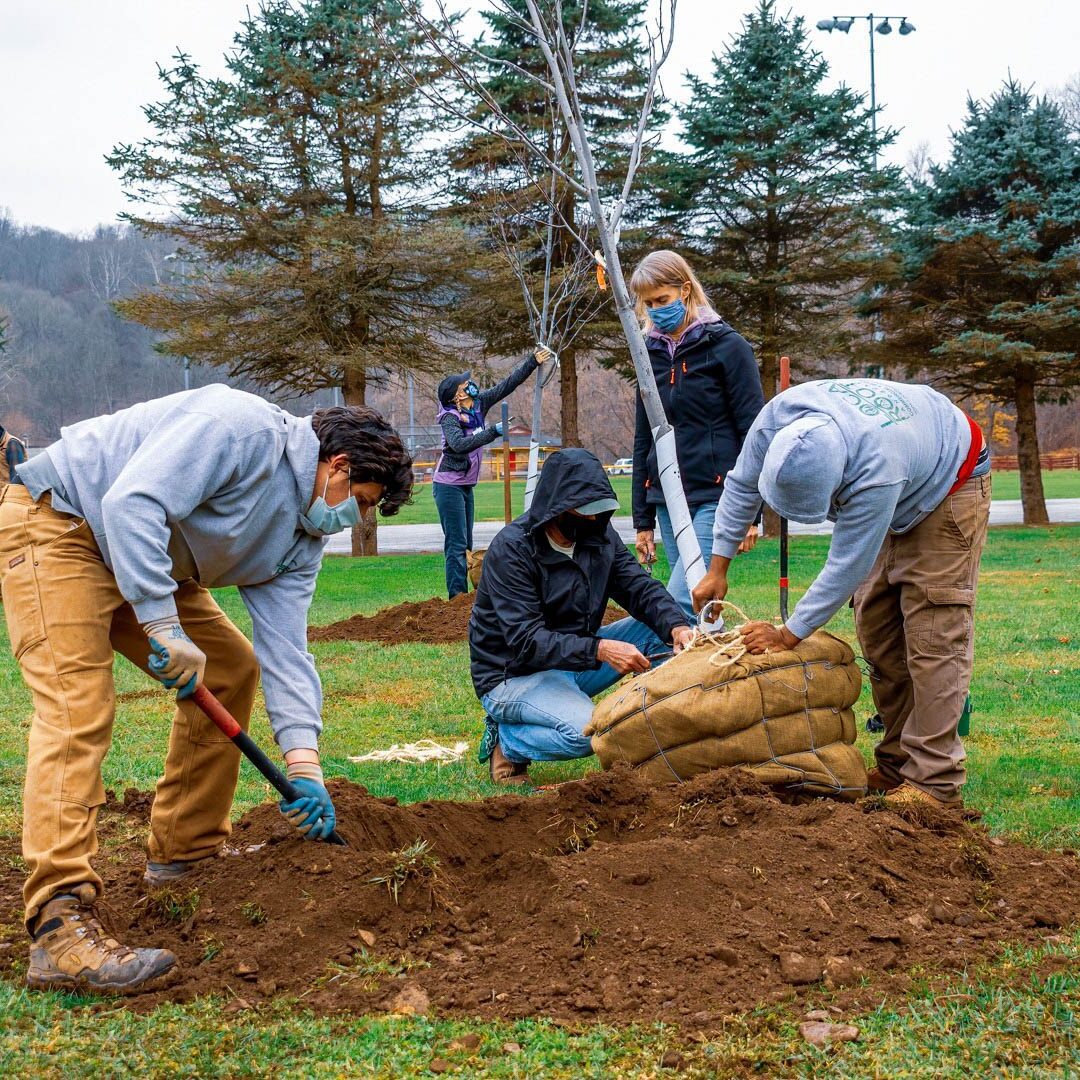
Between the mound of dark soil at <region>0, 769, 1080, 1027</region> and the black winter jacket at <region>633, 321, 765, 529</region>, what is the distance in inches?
70.8

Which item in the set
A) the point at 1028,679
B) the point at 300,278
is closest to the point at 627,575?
the point at 1028,679

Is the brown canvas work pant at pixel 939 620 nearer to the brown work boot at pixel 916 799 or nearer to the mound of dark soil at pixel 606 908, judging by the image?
the brown work boot at pixel 916 799

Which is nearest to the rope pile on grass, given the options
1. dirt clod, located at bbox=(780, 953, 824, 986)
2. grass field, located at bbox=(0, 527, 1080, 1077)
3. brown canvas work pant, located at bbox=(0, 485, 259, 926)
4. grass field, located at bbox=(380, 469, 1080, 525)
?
grass field, located at bbox=(0, 527, 1080, 1077)

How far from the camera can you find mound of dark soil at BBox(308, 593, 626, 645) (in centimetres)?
865

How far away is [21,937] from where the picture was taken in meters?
3.18

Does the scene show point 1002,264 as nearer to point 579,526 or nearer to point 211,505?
point 579,526

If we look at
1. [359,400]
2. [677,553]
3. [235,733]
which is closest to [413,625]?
[677,553]

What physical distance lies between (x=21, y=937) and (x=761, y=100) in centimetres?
1723

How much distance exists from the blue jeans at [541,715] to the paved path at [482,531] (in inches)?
506

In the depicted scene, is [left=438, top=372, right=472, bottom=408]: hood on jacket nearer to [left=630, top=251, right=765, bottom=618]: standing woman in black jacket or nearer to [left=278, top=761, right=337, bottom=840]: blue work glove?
[left=630, top=251, right=765, bottom=618]: standing woman in black jacket

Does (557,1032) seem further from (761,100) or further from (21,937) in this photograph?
(761,100)

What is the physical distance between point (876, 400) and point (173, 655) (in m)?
2.28

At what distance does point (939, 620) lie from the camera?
394 centimetres

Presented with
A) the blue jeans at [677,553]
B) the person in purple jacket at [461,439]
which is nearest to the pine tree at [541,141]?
the person in purple jacket at [461,439]
